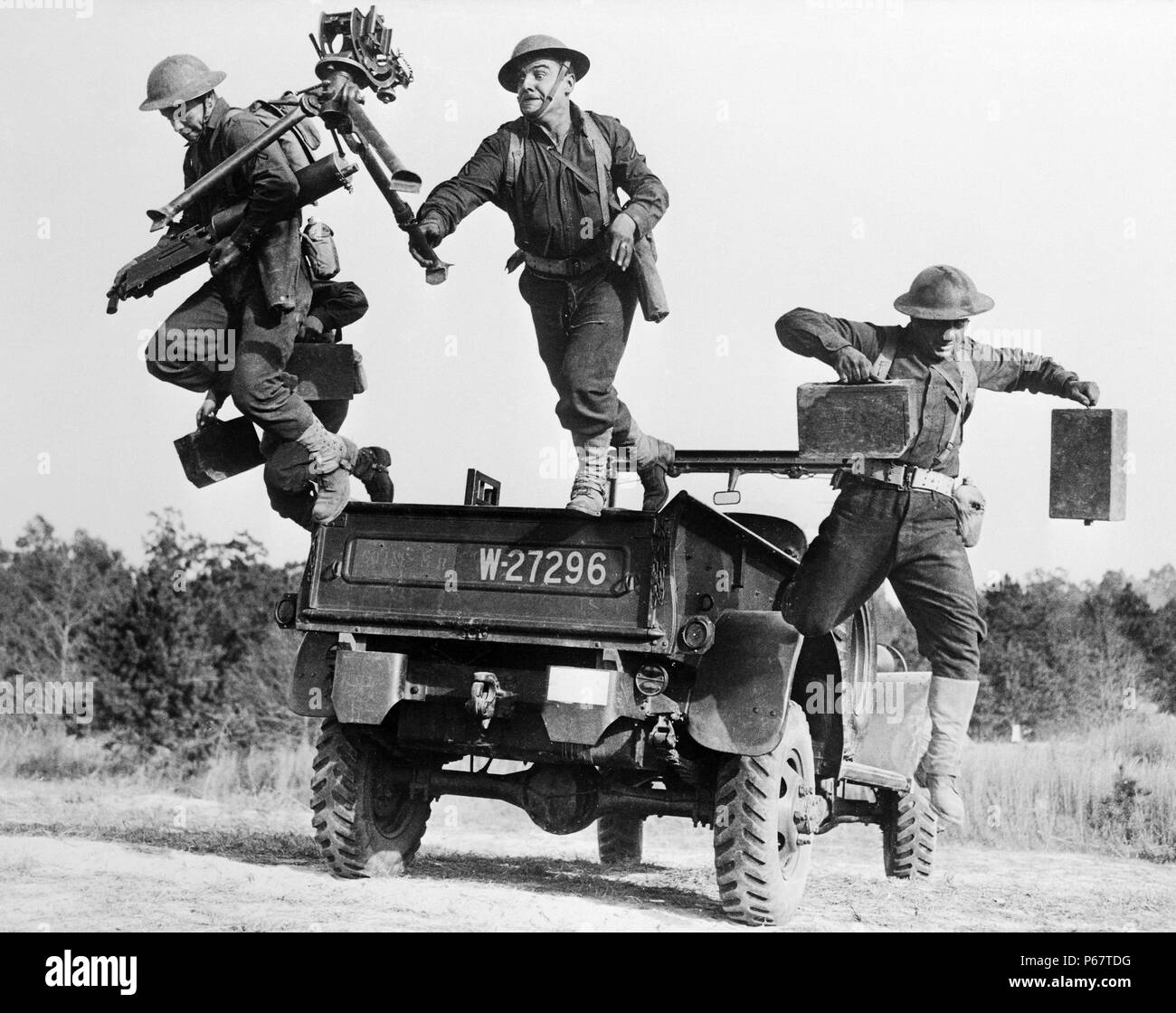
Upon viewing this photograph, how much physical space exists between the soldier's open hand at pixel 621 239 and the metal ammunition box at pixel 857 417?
66.4 inches

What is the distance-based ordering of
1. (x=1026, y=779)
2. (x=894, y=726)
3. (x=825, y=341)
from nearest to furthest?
(x=825, y=341) → (x=894, y=726) → (x=1026, y=779)

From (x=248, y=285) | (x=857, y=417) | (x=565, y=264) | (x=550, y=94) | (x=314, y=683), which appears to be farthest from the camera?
(x=565, y=264)

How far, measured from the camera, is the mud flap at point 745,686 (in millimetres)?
7410

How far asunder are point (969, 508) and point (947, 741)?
43.3 inches

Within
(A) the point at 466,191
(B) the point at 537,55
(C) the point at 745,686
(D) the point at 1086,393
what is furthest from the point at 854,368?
(B) the point at 537,55

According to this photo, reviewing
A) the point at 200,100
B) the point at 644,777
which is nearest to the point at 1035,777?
the point at 644,777

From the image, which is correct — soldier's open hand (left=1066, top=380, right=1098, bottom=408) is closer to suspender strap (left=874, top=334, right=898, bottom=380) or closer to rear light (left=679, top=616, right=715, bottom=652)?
suspender strap (left=874, top=334, right=898, bottom=380)

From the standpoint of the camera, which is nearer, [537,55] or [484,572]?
[484,572]

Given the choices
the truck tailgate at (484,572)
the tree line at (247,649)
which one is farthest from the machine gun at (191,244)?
the tree line at (247,649)

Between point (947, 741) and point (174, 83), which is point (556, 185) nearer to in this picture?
point (174, 83)

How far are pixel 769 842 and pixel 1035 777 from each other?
6204 millimetres

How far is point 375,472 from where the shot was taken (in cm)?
904

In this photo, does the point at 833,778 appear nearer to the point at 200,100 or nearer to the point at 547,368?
the point at 547,368

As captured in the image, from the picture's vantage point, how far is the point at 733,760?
7.61 m
